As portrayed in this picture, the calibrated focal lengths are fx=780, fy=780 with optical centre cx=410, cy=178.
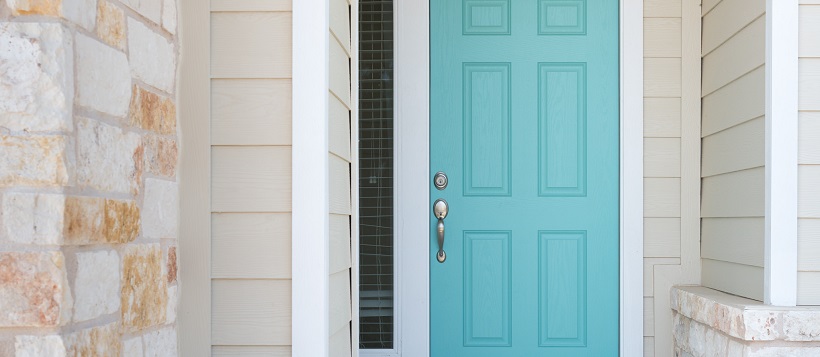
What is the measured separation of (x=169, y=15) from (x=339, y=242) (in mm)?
832

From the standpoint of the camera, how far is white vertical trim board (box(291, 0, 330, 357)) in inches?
82.5

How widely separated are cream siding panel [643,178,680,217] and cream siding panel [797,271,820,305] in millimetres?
816

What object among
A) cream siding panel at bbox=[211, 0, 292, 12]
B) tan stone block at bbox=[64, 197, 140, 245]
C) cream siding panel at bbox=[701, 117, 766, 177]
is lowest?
tan stone block at bbox=[64, 197, 140, 245]

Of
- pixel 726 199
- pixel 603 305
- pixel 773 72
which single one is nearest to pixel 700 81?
pixel 726 199

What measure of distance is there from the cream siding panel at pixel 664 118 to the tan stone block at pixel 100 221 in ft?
7.57

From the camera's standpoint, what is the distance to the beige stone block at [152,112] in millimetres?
1745

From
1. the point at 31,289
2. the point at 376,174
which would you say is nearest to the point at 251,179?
the point at 31,289

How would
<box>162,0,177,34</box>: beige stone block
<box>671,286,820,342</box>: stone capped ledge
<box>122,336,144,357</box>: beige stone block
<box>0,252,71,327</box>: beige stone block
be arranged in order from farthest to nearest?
<box>671,286,820,342</box>: stone capped ledge < <box>162,0,177,34</box>: beige stone block < <box>122,336,144,357</box>: beige stone block < <box>0,252,71,327</box>: beige stone block

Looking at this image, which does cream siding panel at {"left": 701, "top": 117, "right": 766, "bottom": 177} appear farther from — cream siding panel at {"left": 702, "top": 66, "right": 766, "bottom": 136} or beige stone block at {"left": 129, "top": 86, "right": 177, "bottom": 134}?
beige stone block at {"left": 129, "top": 86, "right": 177, "bottom": 134}

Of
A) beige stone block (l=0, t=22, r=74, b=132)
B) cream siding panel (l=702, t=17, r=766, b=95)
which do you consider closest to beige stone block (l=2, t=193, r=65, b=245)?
beige stone block (l=0, t=22, r=74, b=132)

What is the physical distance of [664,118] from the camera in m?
3.33

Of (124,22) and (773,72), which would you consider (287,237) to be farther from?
(773,72)

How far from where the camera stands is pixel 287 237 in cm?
212

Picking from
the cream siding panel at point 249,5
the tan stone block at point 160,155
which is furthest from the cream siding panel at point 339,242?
the cream siding panel at point 249,5
